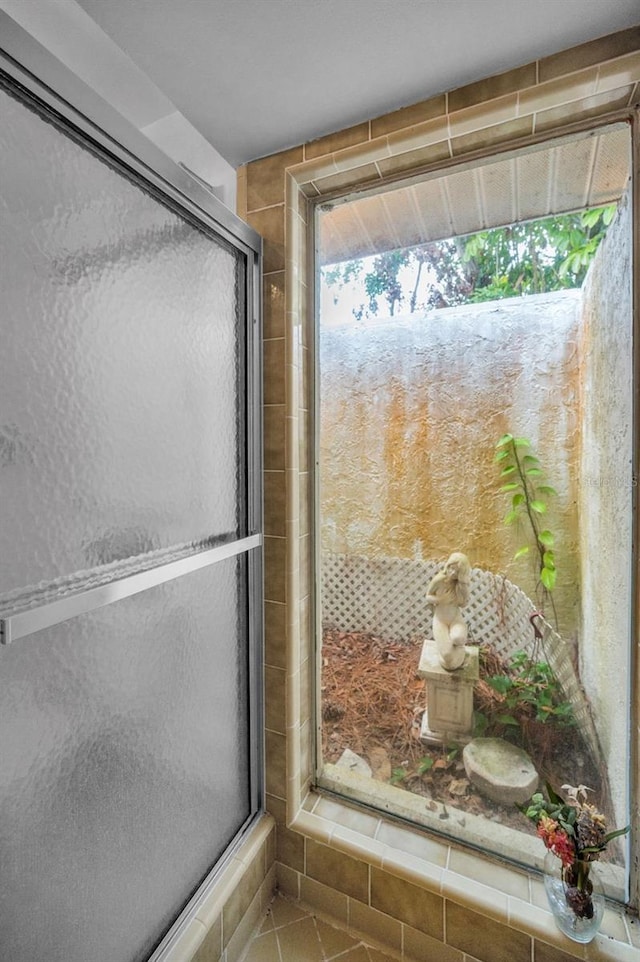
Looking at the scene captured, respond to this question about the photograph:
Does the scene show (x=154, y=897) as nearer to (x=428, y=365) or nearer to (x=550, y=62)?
(x=428, y=365)

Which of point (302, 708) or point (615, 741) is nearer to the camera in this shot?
point (615, 741)

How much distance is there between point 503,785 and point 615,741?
1.05ft

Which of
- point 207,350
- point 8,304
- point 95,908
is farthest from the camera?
point 207,350

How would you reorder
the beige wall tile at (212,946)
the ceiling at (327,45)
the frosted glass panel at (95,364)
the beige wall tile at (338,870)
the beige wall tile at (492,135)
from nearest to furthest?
1. the frosted glass panel at (95,364)
2. the ceiling at (327,45)
3. the beige wall tile at (212,946)
4. the beige wall tile at (492,135)
5. the beige wall tile at (338,870)

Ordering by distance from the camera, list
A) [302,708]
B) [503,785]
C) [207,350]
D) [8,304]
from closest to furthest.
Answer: [8,304] → [207,350] → [503,785] → [302,708]

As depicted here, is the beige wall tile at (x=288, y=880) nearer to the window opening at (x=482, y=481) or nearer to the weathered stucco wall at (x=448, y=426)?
the window opening at (x=482, y=481)

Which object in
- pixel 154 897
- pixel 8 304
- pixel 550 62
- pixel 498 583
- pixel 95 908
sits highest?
pixel 550 62

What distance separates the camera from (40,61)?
0.68 m

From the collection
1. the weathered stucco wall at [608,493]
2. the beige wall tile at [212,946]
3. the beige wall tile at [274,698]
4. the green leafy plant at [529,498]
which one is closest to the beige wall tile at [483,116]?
the weathered stucco wall at [608,493]

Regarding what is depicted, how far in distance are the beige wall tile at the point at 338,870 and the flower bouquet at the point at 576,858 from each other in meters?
0.48

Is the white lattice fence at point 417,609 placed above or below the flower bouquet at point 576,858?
above

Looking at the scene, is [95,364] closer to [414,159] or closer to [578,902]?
[414,159]

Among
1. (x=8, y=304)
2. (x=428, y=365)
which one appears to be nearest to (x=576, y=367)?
(x=428, y=365)

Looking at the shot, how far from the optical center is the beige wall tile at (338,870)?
4.09 feet
